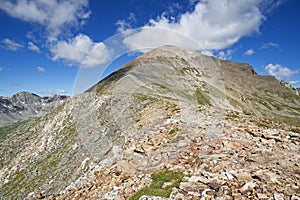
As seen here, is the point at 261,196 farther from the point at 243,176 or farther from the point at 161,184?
the point at 161,184

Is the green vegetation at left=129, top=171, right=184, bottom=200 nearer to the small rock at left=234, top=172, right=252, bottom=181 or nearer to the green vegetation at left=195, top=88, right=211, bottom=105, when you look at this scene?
the small rock at left=234, top=172, right=252, bottom=181

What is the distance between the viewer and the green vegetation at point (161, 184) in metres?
12.6

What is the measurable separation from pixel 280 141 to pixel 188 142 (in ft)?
24.1

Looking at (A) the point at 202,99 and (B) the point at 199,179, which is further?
(A) the point at 202,99

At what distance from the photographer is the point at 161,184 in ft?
44.0

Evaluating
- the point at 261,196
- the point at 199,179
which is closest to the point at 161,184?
the point at 199,179

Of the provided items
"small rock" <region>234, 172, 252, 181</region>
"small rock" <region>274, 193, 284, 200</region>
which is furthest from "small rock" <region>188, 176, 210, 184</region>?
"small rock" <region>274, 193, 284, 200</region>

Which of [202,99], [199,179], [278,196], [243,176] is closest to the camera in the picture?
[278,196]

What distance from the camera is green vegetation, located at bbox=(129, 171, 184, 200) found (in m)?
12.6

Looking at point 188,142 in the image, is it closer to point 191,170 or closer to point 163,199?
point 191,170

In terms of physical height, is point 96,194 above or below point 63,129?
below

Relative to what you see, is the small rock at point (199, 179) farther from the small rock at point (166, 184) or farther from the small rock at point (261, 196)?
the small rock at point (261, 196)

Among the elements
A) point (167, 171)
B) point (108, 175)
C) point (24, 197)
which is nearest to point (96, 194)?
point (108, 175)

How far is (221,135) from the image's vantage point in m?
18.7
